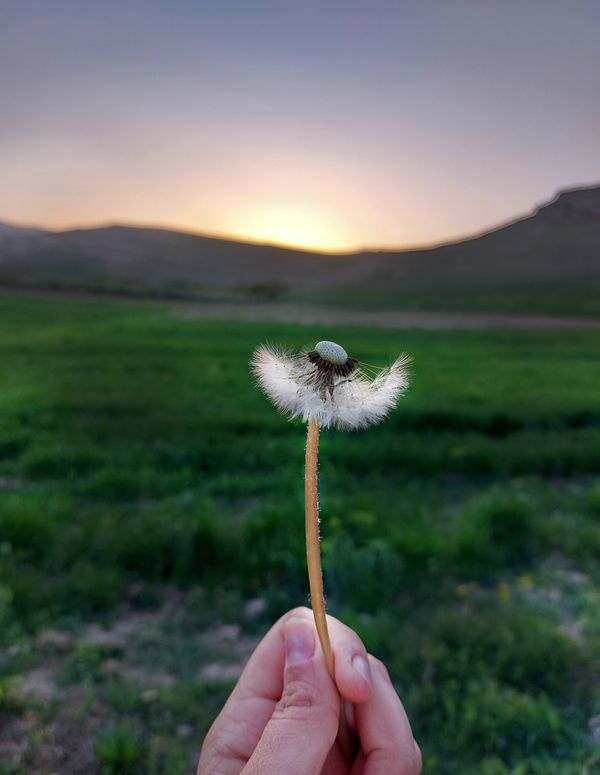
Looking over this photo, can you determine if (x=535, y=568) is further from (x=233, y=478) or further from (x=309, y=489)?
(x=309, y=489)

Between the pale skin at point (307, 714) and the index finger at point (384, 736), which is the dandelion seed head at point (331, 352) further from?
the index finger at point (384, 736)

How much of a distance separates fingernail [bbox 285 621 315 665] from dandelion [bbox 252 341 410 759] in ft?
1.03

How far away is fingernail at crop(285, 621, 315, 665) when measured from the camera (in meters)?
1.30

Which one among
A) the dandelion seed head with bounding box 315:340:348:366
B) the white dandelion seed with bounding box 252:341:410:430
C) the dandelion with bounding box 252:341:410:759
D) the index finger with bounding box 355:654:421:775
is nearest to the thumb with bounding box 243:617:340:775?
the index finger with bounding box 355:654:421:775

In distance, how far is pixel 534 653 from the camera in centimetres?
374

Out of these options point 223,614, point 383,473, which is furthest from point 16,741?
point 383,473

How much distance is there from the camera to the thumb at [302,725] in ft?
3.92

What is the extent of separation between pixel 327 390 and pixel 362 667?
0.63m

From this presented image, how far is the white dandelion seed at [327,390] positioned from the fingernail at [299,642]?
564 mm

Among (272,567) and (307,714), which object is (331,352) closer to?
(307,714)

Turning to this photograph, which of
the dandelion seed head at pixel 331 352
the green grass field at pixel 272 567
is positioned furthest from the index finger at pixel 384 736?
the green grass field at pixel 272 567

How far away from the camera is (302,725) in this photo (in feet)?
3.99

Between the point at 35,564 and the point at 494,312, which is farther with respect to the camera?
the point at 494,312

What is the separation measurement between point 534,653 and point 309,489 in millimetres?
3472
